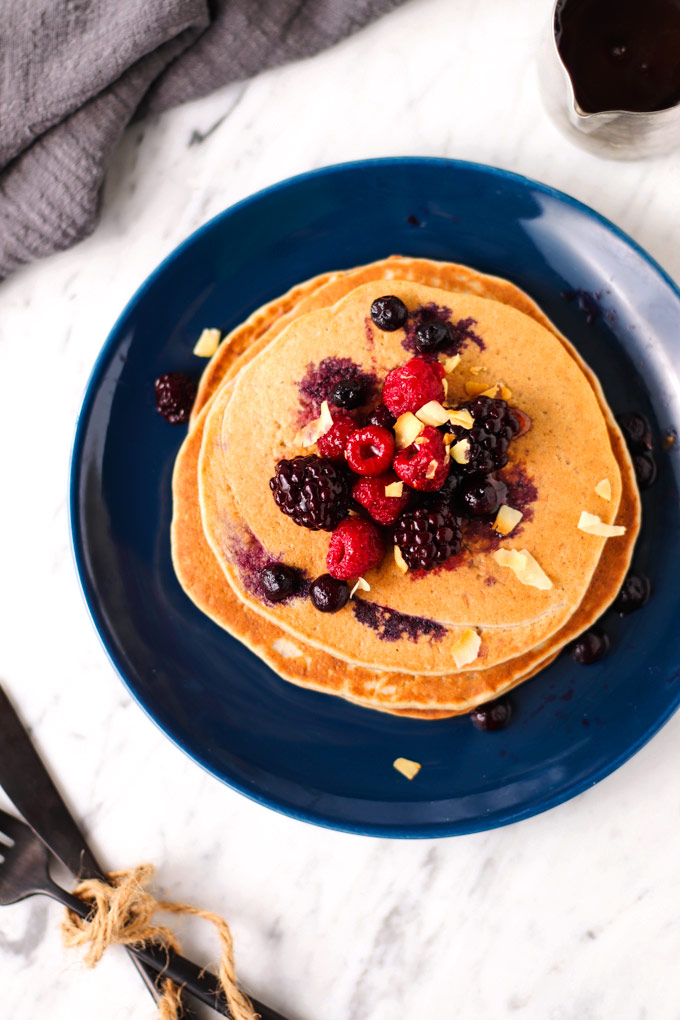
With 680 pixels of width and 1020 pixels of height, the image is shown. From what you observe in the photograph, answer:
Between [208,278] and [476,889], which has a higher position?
[208,278]

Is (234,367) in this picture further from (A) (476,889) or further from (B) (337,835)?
(A) (476,889)

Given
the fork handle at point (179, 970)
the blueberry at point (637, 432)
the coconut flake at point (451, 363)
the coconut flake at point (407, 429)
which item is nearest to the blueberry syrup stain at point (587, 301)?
the blueberry at point (637, 432)

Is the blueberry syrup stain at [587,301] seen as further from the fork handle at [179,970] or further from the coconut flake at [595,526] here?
the fork handle at [179,970]

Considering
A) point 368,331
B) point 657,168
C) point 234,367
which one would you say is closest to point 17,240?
point 234,367

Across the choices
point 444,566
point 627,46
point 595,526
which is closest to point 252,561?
point 444,566

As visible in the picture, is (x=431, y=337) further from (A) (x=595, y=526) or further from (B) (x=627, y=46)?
(B) (x=627, y=46)

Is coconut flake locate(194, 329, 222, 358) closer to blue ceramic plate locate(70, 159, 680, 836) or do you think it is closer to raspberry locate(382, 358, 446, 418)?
blue ceramic plate locate(70, 159, 680, 836)
